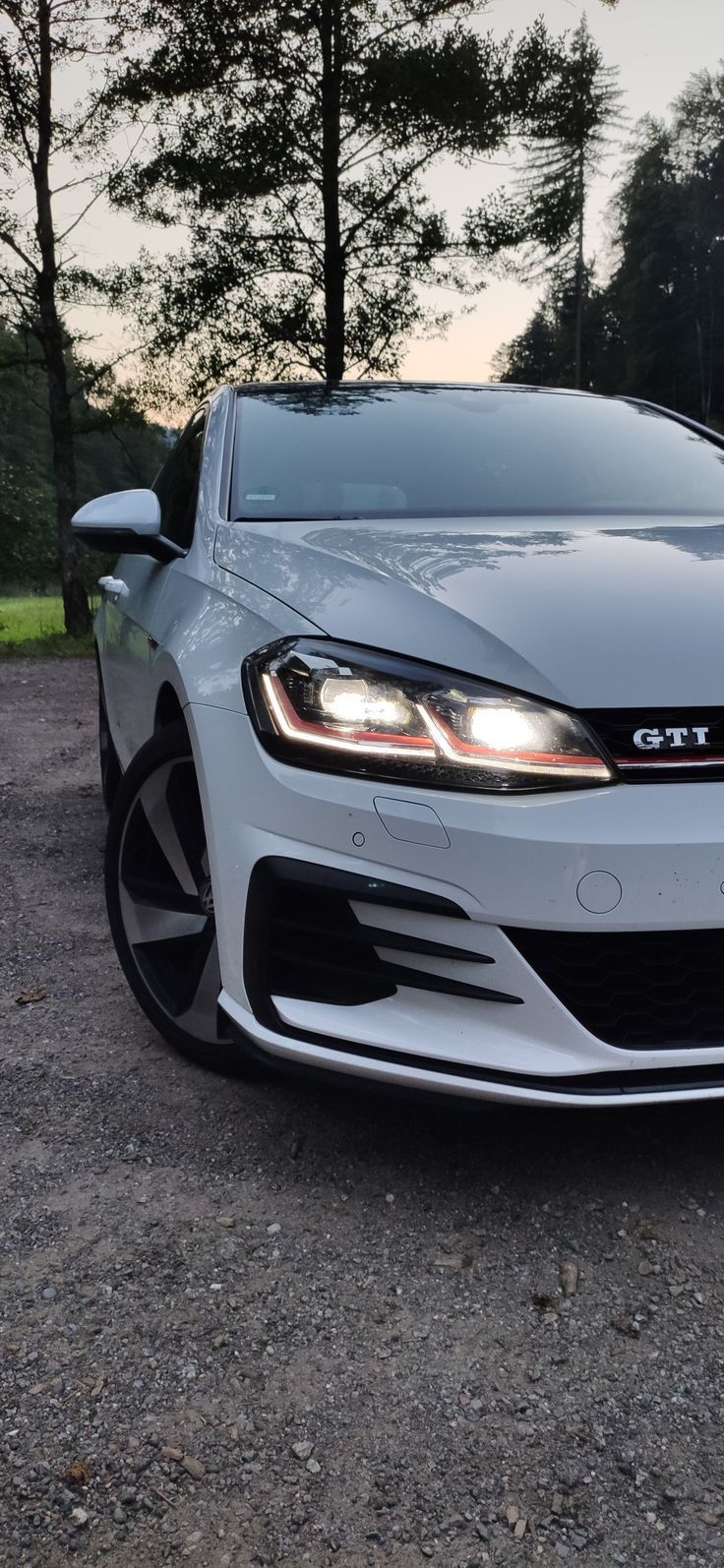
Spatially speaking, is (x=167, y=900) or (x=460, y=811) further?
(x=167, y=900)

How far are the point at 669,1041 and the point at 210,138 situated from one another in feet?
45.5

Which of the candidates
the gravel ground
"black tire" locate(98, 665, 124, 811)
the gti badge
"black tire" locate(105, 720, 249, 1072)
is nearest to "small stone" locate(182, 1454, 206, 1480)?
the gravel ground

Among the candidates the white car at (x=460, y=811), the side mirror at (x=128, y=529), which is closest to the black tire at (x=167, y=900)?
the white car at (x=460, y=811)

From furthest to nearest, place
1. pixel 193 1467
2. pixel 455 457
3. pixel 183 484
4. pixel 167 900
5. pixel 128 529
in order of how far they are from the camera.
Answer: pixel 183 484 < pixel 455 457 < pixel 128 529 < pixel 167 900 < pixel 193 1467

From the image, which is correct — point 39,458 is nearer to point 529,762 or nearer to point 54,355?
point 54,355

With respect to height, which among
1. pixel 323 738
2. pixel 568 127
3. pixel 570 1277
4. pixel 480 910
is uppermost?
pixel 568 127

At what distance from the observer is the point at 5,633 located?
60.8ft

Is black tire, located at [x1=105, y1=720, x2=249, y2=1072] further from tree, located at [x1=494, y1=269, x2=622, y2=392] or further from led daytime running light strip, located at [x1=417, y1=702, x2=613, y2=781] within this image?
tree, located at [x1=494, y1=269, x2=622, y2=392]

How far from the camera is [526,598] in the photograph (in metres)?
2.06

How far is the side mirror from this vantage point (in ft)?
9.30

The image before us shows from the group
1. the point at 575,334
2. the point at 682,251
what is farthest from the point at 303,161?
the point at 575,334

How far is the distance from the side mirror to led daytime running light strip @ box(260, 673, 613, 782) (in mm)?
998

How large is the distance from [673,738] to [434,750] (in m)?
0.37

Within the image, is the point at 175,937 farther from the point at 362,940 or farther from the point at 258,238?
the point at 258,238
